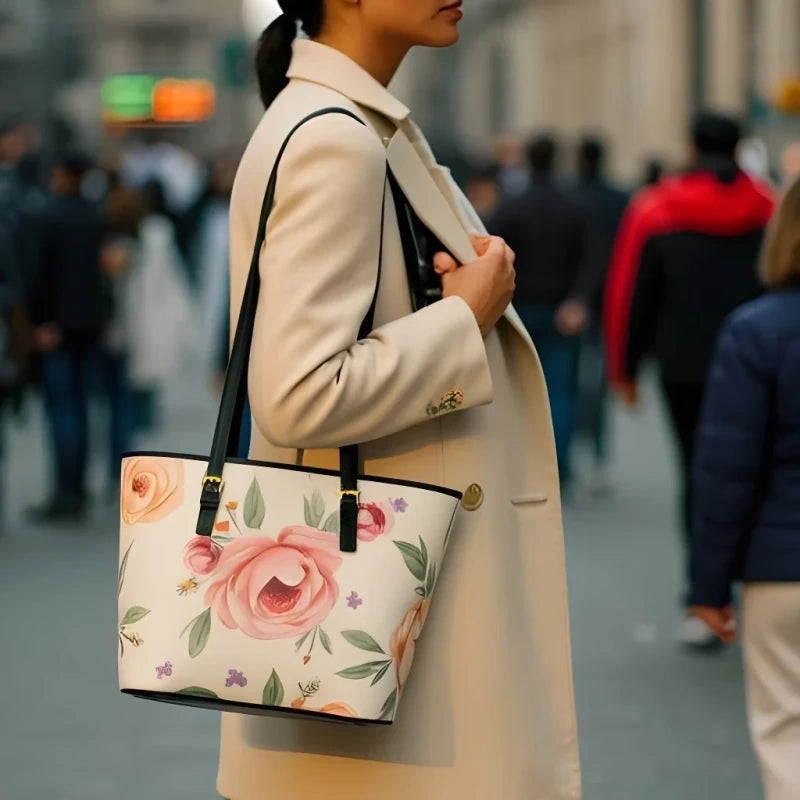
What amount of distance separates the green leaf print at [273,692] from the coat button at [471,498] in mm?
403

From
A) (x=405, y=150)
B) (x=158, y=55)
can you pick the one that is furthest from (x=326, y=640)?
(x=158, y=55)

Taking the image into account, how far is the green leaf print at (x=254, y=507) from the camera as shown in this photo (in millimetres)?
2666

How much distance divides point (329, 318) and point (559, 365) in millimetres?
9350

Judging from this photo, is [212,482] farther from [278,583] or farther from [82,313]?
[82,313]

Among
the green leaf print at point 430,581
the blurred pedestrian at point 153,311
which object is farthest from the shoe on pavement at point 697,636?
the blurred pedestrian at point 153,311

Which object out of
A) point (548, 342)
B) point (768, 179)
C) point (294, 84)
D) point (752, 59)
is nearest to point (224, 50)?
point (752, 59)

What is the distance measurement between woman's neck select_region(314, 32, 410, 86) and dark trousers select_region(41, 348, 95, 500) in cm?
910

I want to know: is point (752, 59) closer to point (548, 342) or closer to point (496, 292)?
point (548, 342)

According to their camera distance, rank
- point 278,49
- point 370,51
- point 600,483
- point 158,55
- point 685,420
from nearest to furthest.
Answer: point 370,51 < point 278,49 < point 685,420 < point 600,483 < point 158,55

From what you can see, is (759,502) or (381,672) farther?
(759,502)

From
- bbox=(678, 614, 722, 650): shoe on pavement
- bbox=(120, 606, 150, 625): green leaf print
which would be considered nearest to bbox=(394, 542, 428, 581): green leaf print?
bbox=(120, 606, 150, 625): green leaf print

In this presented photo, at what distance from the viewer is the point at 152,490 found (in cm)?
Answer: 271

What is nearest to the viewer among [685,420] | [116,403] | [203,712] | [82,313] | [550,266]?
[203,712]

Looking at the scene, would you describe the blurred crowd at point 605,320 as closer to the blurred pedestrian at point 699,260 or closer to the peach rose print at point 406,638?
the blurred pedestrian at point 699,260
